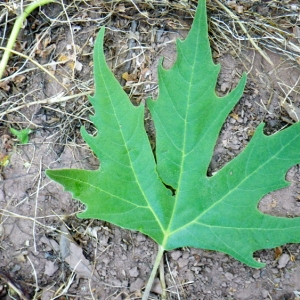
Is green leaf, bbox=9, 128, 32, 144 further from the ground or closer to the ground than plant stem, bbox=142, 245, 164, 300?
further from the ground

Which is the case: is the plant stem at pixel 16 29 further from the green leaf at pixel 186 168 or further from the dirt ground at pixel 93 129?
the green leaf at pixel 186 168

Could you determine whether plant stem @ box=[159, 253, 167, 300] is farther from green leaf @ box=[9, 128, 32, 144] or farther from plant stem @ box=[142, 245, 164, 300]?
green leaf @ box=[9, 128, 32, 144]

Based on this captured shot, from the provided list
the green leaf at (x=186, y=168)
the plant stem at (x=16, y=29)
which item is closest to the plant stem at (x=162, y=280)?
the green leaf at (x=186, y=168)

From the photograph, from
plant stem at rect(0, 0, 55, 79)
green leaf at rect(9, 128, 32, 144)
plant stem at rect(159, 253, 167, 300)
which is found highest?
plant stem at rect(0, 0, 55, 79)

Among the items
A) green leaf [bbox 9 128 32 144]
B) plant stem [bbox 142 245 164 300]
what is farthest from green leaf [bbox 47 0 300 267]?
green leaf [bbox 9 128 32 144]

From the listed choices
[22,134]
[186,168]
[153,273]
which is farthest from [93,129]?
[153,273]

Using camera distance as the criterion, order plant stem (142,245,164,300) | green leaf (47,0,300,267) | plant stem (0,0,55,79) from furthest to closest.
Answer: plant stem (0,0,55,79), plant stem (142,245,164,300), green leaf (47,0,300,267)

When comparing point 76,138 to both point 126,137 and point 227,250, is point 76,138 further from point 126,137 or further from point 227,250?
point 227,250
